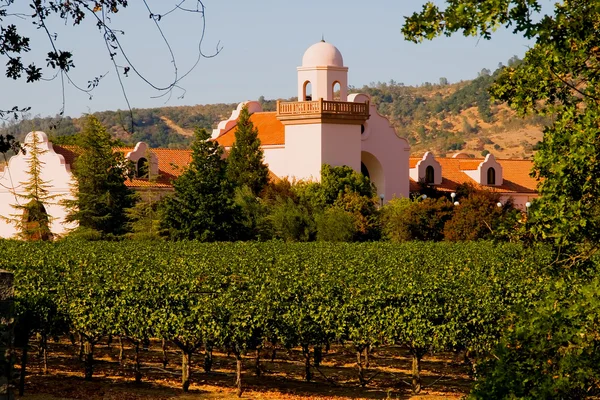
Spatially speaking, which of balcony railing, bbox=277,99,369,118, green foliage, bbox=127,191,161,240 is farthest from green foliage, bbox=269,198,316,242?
balcony railing, bbox=277,99,369,118

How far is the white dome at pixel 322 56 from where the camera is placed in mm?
67375

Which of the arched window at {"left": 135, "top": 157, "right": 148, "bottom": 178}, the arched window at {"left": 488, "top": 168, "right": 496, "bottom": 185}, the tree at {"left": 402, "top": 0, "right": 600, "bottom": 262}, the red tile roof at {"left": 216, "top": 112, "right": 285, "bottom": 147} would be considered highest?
the red tile roof at {"left": 216, "top": 112, "right": 285, "bottom": 147}

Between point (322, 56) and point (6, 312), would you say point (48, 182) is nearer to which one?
point (322, 56)

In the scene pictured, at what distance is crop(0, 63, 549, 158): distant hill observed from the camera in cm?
14362

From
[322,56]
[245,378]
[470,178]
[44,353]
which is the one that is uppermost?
[322,56]

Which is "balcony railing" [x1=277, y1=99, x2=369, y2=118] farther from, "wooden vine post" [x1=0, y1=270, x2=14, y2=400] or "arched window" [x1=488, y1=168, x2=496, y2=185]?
"wooden vine post" [x1=0, y1=270, x2=14, y2=400]

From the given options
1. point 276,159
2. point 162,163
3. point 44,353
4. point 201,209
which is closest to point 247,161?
point 276,159

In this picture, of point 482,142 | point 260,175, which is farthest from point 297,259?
point 482,142

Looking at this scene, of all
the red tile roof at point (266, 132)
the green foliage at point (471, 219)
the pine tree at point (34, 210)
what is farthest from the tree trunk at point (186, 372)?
the red tile roof at point (266, 132)

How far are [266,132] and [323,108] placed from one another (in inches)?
279

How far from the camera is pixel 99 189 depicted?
187 feet

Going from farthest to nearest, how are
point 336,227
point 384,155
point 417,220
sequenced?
1. point 384,155
2. point 417,220
3. point 336,227

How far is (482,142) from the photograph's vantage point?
146500 mm

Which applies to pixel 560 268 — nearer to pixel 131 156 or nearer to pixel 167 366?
pixel 167 366
